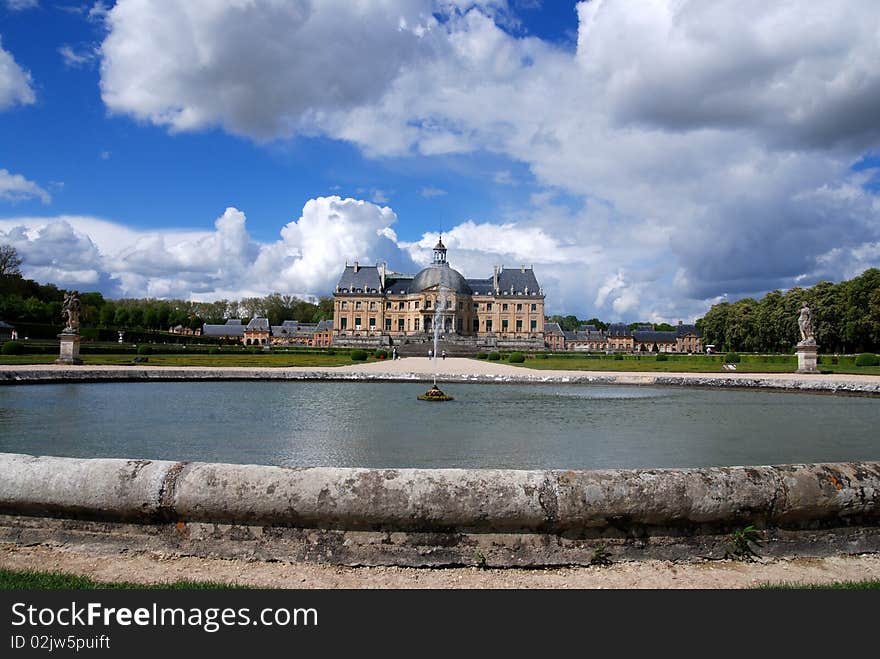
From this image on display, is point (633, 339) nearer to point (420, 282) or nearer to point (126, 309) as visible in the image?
point (420, 282)

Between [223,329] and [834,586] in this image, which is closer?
[834,586]

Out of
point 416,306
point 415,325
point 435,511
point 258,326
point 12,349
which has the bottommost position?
point 435,511

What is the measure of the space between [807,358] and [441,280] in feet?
220

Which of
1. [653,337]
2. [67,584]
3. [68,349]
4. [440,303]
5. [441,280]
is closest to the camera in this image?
[67,584]

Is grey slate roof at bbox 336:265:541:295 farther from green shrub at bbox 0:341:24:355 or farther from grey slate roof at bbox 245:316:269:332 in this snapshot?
green shrub at bbox 0:341:24:355

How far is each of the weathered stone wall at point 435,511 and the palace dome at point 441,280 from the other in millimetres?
89064

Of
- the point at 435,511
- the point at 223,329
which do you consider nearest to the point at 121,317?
the point at 223,329

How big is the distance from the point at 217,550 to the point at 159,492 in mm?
485

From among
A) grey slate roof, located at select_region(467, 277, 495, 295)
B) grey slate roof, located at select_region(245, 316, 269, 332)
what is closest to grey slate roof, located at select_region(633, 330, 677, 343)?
grey slate roof, located at select_region(467, 277, 495, 295)

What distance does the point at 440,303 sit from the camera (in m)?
90.2

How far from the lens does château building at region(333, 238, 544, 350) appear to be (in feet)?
305

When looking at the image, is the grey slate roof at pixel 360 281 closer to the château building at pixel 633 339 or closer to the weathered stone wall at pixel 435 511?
the château building at pixel 633 339

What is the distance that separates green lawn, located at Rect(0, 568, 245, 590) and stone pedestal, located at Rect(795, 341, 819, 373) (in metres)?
32.7

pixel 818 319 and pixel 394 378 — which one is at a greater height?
pixel 818 319
